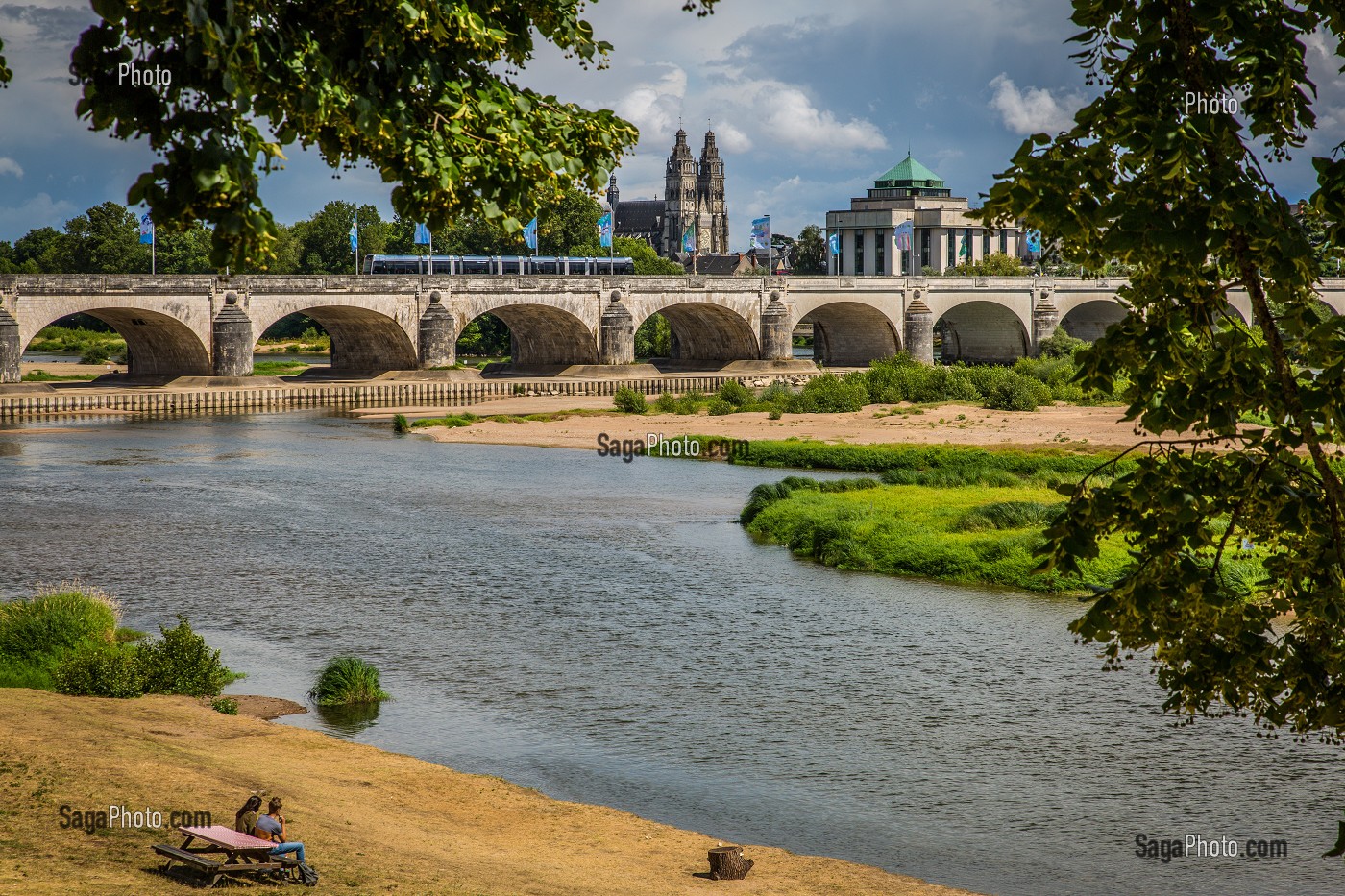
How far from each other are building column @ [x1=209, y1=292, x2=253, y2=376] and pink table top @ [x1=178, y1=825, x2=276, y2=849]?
64.7 metres

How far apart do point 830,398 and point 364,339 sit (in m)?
33.7

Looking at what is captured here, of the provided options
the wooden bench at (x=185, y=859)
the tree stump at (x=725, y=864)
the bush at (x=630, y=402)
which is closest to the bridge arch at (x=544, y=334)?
the bush at (x=630, y=402)

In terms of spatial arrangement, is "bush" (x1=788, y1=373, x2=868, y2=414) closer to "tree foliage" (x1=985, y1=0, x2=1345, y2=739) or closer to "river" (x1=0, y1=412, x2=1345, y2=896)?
"river" (x1=0, y1=412, x2=1345, y2=896)

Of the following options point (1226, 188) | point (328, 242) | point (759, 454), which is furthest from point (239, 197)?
point (328, 242)

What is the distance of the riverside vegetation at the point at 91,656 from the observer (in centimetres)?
1928

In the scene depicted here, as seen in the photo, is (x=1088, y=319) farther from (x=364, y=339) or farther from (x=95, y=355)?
(x=95, y=355)

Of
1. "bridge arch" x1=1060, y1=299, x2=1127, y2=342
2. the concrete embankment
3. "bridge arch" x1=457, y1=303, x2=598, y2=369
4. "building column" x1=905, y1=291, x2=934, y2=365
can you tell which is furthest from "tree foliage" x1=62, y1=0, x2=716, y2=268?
"bridge arch" x1=1060, y1=299, x2=1127, y2=342

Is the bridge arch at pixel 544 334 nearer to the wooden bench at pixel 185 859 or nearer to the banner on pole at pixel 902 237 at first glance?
the banner on pole at pixel 902 237

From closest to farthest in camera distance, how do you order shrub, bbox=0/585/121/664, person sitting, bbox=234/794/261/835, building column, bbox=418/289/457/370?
person sitting, bbox=234/794/261/835, shrub, bbox=0/585/121/664, building column, bbox=418/289/457/370

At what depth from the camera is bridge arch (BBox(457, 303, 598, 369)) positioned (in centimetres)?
8644

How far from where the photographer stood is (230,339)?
73.2 metres

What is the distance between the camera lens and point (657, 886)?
1275 centimetres

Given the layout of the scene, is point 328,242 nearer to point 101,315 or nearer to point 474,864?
point 101,315

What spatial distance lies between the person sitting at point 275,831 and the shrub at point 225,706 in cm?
749
